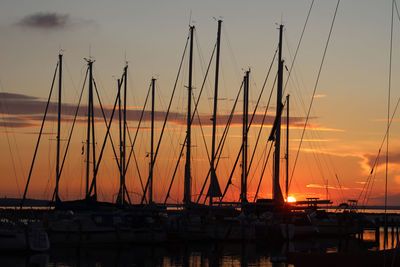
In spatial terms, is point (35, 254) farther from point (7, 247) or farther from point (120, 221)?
point (120, 221)

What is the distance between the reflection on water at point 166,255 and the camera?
4272cm

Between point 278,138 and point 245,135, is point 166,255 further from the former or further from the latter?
point 245,135

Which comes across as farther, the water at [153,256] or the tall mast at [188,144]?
the tall mast at [188,144]

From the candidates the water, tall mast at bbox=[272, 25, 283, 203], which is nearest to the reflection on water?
the water

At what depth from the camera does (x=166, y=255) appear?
48.4 metres

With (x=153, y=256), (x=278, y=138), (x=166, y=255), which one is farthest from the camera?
(x=278, y=138)

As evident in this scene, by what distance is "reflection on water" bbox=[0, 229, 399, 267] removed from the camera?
42719 mm

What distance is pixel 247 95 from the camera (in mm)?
70250

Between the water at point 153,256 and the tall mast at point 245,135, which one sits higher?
the tall mast at point 245,135

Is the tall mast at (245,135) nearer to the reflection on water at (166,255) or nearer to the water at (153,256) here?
the reflection on water at (166,255)

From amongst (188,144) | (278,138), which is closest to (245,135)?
(278,138)

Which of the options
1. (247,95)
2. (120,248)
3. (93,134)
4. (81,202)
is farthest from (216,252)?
(247,95)

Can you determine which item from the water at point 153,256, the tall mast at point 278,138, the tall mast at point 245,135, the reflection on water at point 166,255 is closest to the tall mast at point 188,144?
the reflection on water at point 166,255

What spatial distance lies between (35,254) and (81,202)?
9.43 meters
